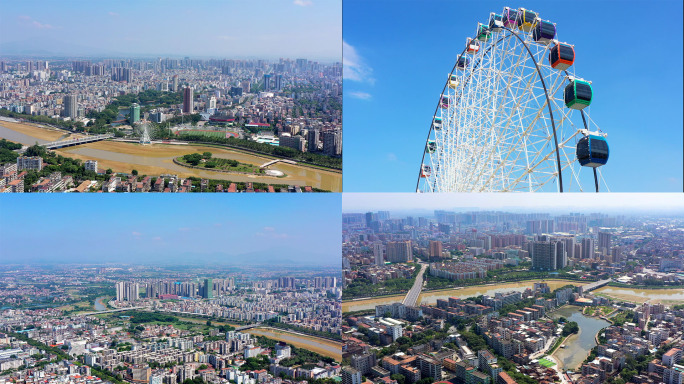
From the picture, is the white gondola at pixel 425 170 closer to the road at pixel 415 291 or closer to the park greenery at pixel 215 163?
the road at pixel 415 291

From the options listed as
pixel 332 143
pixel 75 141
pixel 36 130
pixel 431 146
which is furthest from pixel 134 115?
pixel 431 146

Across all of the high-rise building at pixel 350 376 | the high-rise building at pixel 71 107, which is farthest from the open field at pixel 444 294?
the high-rise building at pixel 71 107

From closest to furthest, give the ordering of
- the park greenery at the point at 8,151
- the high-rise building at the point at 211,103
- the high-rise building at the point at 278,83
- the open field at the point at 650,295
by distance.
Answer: the open field at the point at 650,295 < the park greenery at the point at 8,151 < the high-rise building at the point at 211,103 < the high-rise building at the point at 278,83

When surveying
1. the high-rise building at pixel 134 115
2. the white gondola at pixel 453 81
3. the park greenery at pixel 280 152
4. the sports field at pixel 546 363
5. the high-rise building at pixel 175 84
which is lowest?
the sports field at pixel 546 363

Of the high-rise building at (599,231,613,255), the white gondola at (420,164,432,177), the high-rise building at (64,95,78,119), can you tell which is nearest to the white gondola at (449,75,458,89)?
the white gondola at (420,164,432,177)

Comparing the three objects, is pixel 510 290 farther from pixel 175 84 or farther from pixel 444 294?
pixel 175 84

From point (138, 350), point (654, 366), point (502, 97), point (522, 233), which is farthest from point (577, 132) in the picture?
point (138, 350)

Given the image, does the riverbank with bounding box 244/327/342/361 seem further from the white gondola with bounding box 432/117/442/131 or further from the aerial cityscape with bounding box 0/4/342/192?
the white gondola with bounding box 432/117/442/131
